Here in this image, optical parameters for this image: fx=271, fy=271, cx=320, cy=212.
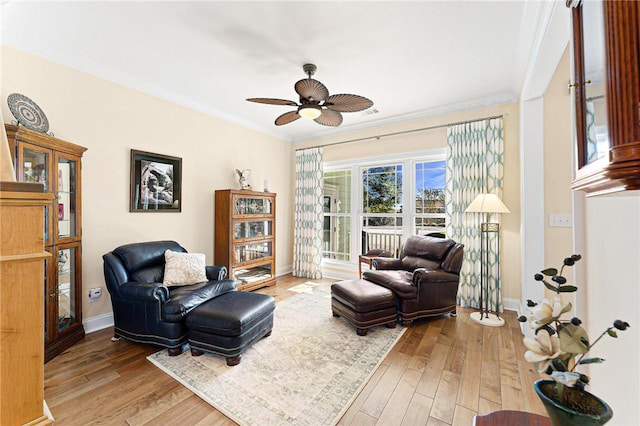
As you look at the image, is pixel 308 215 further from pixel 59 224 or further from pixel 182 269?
pixel 59 224

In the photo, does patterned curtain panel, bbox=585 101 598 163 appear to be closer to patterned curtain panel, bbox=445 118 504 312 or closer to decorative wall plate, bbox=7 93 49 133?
patterned curtain panel, bbox=445 118 504 312

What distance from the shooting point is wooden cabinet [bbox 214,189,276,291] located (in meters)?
4.01

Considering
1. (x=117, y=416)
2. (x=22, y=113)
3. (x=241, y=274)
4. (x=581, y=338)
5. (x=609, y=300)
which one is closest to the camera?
(x=581, y=338)

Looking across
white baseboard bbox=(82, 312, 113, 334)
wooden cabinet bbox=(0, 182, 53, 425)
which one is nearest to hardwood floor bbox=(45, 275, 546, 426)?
white baseboard bbox=(82, 312, 113, 334)

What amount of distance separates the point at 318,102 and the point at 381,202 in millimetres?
2487

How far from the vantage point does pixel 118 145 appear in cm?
314

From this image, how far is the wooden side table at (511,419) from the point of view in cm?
82

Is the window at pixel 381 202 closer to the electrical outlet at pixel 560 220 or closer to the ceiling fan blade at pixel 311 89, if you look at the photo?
the electrical outlet at pixel 560 220

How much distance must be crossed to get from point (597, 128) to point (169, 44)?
3.14 m

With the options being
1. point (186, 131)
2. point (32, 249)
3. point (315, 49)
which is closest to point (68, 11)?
point (186, 131)

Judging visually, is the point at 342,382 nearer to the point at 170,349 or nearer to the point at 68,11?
the point at 170,349

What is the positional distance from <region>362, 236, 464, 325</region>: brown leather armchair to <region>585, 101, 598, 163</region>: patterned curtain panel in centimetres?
242

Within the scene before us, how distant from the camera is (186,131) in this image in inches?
150

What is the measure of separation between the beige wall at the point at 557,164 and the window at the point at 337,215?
2.98 m
